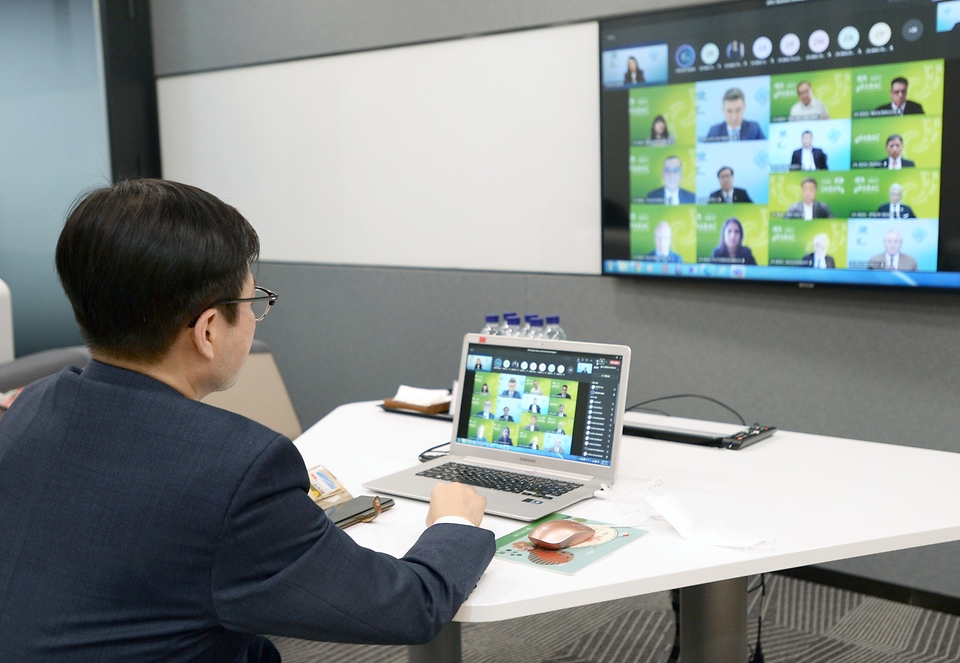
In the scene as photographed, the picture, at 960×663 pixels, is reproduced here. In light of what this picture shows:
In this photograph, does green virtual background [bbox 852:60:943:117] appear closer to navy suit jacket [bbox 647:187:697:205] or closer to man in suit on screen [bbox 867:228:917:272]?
man in suit on screen [bbox 867:228:917:272]

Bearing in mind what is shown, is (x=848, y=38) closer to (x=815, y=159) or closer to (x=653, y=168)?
(x=815, y=159)

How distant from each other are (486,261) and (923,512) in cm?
223

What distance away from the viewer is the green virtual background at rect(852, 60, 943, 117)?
8.06ft

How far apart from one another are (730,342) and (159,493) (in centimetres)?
237

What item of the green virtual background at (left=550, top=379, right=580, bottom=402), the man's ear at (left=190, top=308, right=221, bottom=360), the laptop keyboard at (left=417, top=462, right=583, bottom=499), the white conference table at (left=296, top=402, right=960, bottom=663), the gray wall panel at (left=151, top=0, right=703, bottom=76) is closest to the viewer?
the man's ear at (left=190, top=308, right=221, bottom=360)

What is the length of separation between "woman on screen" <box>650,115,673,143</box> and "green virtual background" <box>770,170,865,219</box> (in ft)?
1.28

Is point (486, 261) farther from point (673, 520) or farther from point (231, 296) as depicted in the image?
point (231, 296)

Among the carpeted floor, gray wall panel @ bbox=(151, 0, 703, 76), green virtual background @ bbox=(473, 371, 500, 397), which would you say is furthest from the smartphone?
gray wall panel @ bbox=(151, 0, 703, 76)

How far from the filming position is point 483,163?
3506mm

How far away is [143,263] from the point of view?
3.35 feet

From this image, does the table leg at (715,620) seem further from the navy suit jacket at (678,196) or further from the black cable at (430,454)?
the navy suit jacket at (678,196)

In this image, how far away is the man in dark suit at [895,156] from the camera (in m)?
2.53

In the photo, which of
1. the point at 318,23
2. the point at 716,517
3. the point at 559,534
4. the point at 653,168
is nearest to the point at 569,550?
the point at 559,534

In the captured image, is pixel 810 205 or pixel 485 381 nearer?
pixel 485 381
